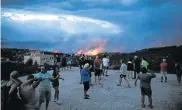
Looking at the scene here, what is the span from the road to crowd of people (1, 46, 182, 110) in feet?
0.32

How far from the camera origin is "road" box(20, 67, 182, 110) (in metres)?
7.23

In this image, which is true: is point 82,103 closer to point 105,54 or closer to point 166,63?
point 105,54

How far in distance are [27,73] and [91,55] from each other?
1241mm

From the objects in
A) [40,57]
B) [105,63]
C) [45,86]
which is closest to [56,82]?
[45,86]

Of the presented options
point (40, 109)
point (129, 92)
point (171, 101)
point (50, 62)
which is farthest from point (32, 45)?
point (171, 101)

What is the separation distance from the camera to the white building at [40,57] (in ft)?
22.6

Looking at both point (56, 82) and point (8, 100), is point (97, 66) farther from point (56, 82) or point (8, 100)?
point (8, 100)

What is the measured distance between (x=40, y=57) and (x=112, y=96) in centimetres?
142

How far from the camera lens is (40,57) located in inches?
273

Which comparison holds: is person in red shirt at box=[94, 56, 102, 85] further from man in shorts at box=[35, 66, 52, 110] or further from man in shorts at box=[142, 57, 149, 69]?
man in shorts at box=[35, 66, 52, 110]

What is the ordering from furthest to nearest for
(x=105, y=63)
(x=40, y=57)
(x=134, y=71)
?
(x=105, y=63) < (x=134, y=71) < (x=40, y=57)

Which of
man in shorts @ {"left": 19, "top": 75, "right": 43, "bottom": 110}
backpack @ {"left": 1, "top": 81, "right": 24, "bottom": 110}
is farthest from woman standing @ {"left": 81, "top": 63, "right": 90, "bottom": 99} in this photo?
backpack @ {"left": 1, "top": 81, "right": 24, "bottom": 110}

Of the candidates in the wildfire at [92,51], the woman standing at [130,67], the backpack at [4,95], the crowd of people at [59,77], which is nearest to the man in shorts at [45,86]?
the crowd of people at [59,77]

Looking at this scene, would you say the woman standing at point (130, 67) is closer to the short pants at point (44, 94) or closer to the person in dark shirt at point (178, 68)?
the person in dark shirt at point (178, 68)
